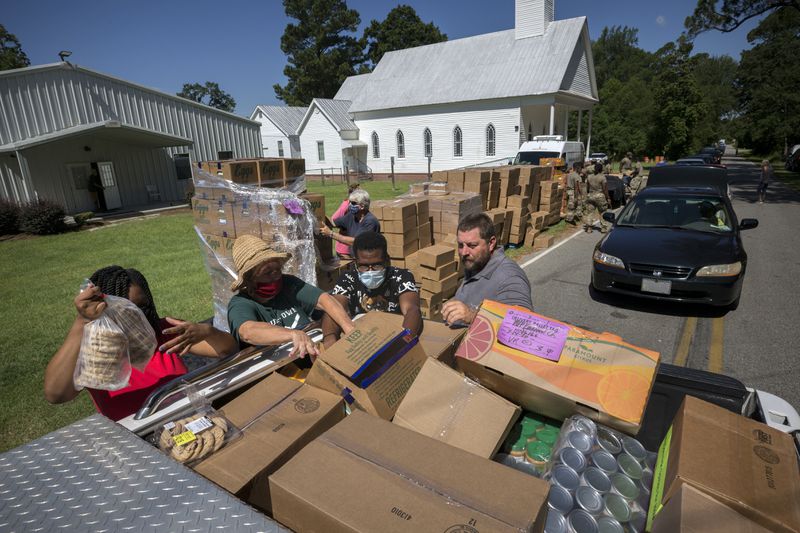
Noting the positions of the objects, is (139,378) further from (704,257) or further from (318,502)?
(704,257)

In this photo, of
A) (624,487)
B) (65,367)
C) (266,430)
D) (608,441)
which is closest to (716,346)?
(608,441)

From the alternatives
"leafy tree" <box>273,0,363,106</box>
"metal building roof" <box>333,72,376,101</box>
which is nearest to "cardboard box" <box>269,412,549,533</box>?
"metal building roof" <box>333,72,376,101</box>

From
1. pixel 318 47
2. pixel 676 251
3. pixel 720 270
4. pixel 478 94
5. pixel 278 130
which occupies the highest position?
pixel 318 47

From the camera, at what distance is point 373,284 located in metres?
3.58

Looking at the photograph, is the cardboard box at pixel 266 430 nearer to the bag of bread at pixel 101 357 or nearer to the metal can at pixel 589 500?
the bag of bread at pixel 101 357

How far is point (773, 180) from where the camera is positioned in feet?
91.2

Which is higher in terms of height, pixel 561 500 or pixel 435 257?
pixel 561 500

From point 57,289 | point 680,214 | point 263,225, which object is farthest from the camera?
point 57,289

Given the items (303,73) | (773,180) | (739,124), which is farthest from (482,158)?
(739,124)

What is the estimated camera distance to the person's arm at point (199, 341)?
2.36 m

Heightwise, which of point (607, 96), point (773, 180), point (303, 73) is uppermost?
point (303, 73)

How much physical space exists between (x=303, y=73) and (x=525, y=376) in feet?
206

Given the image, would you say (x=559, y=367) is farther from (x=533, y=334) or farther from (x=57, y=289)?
(x=57, y=289)

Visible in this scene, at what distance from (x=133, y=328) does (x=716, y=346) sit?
636 cm
